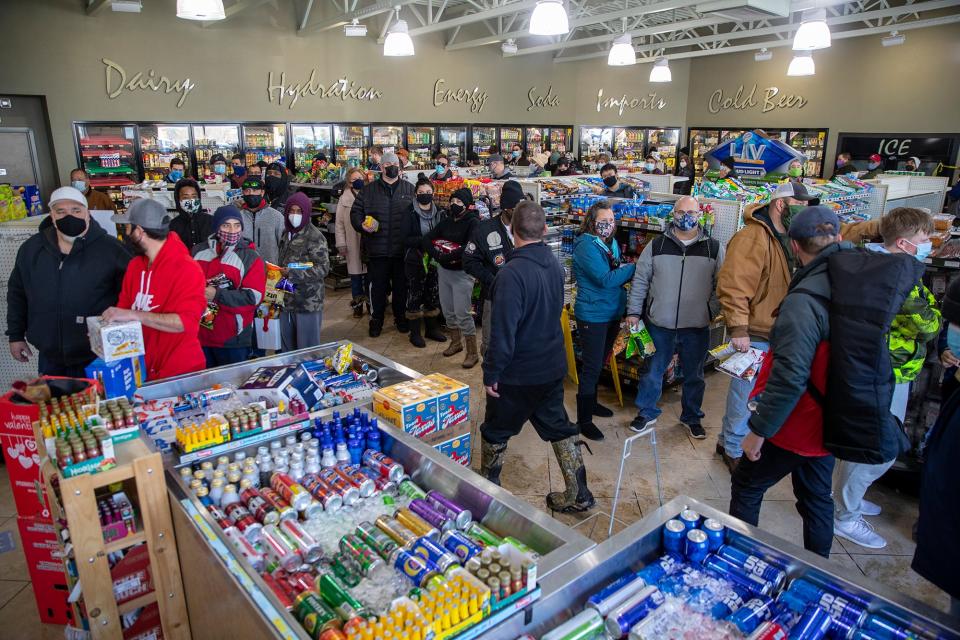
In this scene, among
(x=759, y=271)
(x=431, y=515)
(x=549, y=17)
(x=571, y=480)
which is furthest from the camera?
(x=549, y=17)

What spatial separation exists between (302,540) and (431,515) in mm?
407

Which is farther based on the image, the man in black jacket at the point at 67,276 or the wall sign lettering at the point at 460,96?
the wall sign lettering at the point at 460,96

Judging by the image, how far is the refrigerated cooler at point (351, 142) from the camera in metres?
12.2

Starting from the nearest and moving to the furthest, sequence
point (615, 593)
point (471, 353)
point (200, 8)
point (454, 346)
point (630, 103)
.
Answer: point (615, 593) < point (200, 8) < point (471, 353) < point (454, 346) < point (630, 103)

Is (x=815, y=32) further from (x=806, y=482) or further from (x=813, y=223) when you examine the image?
(x=806, y=482)

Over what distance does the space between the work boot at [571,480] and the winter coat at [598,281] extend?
48.9 inches

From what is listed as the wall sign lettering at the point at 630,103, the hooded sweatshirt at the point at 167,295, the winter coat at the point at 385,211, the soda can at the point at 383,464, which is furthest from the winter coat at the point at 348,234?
the wall sign lettering at the point at 630,103

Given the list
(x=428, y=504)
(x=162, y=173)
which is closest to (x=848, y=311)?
(x=428, y=504)

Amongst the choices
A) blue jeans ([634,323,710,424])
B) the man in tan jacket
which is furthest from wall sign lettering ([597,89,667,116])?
the man in tan jacket

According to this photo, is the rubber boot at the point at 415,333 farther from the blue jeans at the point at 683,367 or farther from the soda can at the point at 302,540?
the soda can at the point at 302,540

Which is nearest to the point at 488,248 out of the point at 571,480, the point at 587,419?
the point at 587,419

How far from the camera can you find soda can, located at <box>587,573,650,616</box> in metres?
1.66

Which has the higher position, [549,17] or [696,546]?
[549,17]

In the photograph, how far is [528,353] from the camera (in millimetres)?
3137
